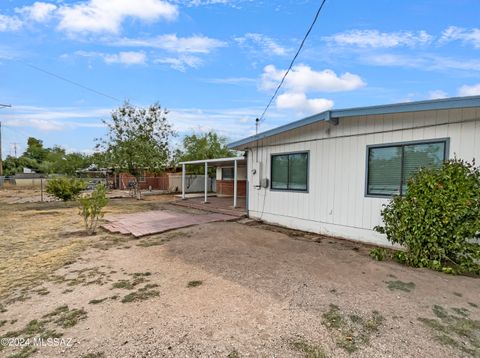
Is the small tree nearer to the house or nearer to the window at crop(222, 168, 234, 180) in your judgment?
the window at crop(222, 168, 234, 180)

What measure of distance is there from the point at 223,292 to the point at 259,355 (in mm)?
1257

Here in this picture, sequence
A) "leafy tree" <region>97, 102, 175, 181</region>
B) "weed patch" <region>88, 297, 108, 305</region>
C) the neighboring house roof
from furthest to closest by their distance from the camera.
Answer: "leafy tree" <region>97, 102, 175, 181</region> < the neighboring house roof < "weed patch" <region>88, 297, 108, 305</region>

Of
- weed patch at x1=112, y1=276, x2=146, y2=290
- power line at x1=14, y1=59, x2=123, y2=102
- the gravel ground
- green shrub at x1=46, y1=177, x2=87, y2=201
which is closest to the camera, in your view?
the gravel ground

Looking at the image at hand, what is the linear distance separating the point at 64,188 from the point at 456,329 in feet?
45.6

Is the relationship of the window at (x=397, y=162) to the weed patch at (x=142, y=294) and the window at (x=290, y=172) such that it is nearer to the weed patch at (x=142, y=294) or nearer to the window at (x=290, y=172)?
the window at (x=290, y=172)

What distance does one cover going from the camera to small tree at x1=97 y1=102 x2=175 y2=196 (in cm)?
1658

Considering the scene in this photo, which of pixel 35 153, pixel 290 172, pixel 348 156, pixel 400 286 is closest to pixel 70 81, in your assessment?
pixel 290 172

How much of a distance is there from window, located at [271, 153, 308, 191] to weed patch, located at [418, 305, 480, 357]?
14.5ft

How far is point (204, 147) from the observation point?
24.8 m

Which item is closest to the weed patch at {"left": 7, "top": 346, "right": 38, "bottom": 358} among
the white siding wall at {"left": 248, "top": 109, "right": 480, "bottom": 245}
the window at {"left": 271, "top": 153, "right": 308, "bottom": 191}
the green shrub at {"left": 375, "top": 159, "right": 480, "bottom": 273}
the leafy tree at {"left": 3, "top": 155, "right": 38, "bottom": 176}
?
the green shrub at {"left": 375, "top": 159, "right": 480, "bottom": 273}

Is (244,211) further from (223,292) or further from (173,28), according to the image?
(173,28)

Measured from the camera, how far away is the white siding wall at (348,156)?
180 inches

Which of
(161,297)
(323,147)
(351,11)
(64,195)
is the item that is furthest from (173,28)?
Result: (161,297)

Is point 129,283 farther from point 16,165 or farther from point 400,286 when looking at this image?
point 16,165
